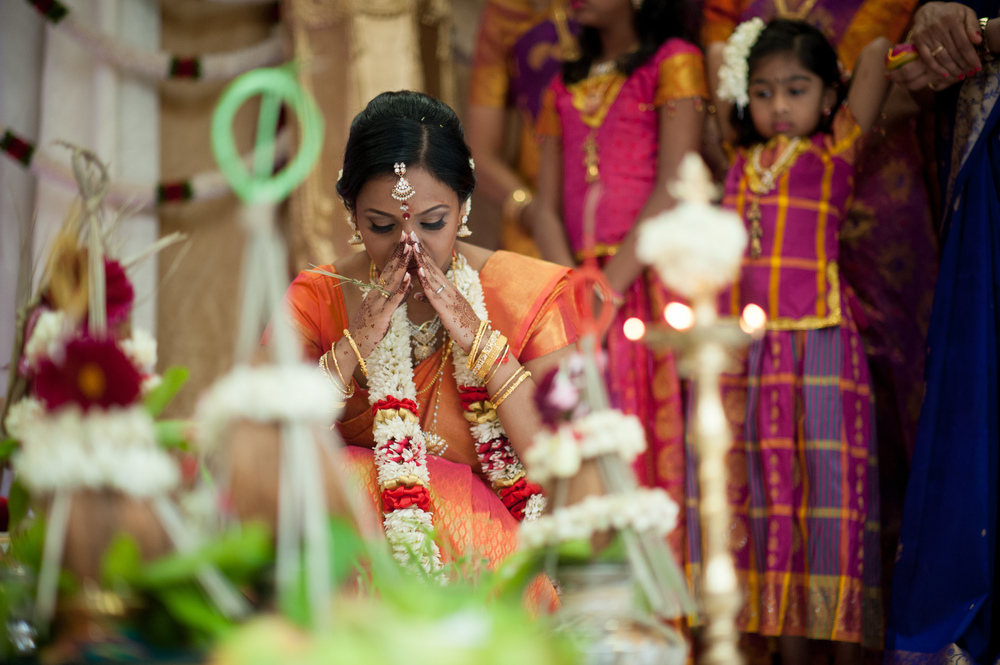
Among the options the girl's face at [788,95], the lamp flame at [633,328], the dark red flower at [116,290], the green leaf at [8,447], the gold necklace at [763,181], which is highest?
the girl's face at [788,95]

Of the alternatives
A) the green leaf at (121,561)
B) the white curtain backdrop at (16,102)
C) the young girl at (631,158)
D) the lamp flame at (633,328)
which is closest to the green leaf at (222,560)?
the green leaf at (121,561)

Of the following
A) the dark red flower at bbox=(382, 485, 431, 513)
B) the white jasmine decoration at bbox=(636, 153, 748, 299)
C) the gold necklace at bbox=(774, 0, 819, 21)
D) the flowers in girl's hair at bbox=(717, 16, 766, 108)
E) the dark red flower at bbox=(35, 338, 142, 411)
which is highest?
the gold necklace at bbox=(774, 0, 819, 21)

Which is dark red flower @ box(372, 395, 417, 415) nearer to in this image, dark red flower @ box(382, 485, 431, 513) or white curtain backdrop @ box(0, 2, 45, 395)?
dark red flower @ box(382, 485, 431, 513)

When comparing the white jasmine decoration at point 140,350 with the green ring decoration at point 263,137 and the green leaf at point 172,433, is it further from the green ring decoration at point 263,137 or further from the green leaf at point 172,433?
the green ring decoration at point 263,137

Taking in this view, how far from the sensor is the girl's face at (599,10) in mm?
3029

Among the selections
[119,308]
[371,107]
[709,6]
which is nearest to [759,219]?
[709,6]

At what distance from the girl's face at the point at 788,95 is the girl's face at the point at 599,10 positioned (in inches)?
26.4

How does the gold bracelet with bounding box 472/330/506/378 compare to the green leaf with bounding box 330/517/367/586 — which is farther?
the gold bracelet with bounding box 472/330/506/378

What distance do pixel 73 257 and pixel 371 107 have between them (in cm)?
115

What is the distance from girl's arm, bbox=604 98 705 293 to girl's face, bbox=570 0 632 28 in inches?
16.5

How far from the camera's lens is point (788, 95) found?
2643 millimetres

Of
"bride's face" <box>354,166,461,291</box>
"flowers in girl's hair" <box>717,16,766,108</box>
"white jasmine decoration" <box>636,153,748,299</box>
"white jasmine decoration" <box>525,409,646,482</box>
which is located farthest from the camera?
"flowers in girl's hair" <box>717,16,766,108</box>

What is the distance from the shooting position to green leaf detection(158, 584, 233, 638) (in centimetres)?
84

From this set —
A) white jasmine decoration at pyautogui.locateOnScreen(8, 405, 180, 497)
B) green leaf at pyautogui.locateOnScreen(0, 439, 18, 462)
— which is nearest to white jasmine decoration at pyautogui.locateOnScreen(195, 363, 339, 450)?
white jasmine decoration at pyautogui.locateOnScreen(8, 405, 180, 497)
